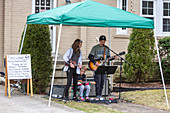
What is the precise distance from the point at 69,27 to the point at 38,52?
12.5ft

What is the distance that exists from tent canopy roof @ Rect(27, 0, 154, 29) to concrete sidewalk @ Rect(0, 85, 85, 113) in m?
2.09

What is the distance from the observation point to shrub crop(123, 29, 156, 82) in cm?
1298

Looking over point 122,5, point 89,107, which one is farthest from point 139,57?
point 89,107

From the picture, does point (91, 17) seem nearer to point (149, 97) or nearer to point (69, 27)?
point (149, 97)

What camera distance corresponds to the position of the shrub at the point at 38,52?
1061 centimetres

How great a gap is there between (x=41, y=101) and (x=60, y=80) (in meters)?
2.34

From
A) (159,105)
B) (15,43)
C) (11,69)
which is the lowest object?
(159,105)

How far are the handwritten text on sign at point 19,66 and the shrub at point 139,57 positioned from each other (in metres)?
4.58

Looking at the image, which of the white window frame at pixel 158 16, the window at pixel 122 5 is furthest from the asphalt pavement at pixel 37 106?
the white window frame at pixel 158 16

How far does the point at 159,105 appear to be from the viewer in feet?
30.5

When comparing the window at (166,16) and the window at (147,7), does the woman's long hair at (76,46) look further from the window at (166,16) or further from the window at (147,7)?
the window at (166,16)

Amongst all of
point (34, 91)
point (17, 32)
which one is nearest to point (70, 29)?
point (17, 32)

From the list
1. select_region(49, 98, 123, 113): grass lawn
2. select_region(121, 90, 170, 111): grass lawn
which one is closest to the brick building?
select_region(121, 90, 170, 111): grass lawn

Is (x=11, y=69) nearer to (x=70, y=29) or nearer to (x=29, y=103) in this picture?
(x=29, y=103)
